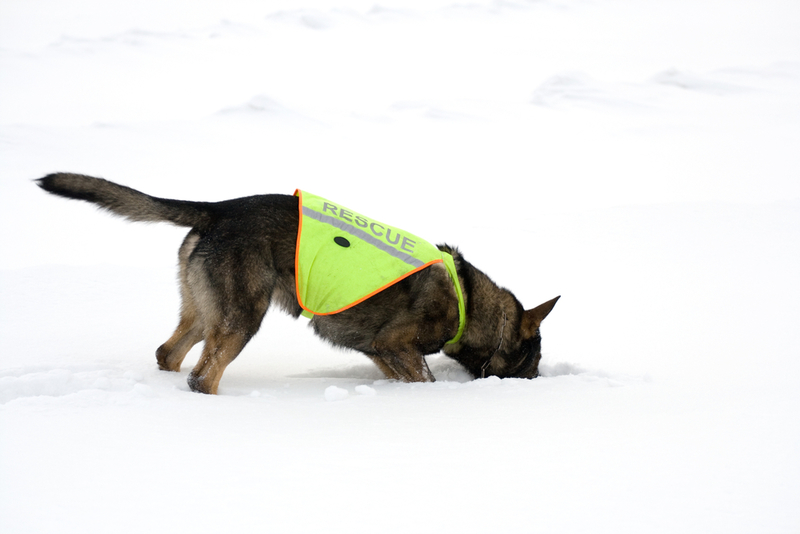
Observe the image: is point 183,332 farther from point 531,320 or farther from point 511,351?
point 531,320

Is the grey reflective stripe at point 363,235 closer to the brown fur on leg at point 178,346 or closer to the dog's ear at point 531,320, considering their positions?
the dog's ear at point 531,320

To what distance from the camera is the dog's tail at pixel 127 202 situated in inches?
154

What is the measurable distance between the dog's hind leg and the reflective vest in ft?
2.61

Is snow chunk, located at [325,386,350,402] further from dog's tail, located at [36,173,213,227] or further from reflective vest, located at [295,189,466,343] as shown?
dog's tail, located at [36,173,213,227]

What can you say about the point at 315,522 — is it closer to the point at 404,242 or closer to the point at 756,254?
the point at 404,242

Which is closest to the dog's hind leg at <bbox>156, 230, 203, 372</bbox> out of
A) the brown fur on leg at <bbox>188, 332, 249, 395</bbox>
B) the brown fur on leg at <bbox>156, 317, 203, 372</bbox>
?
the brown fur on leg at <bbox>156, 317, 203, 372</bbox>

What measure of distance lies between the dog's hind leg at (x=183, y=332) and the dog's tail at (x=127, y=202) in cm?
17

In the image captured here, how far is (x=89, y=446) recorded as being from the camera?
2.52 meters

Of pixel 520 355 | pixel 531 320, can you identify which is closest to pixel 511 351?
pixel 520 355

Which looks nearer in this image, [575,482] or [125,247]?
[575,482]

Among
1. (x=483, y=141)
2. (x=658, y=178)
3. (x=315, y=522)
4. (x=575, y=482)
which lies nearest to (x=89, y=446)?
(x=315, y=522)

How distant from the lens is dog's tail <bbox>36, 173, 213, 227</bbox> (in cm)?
390

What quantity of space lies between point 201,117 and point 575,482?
1456 cm

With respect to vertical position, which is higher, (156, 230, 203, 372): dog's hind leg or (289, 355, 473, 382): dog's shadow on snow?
(156, 230, 203, 372): dog's hind leg
